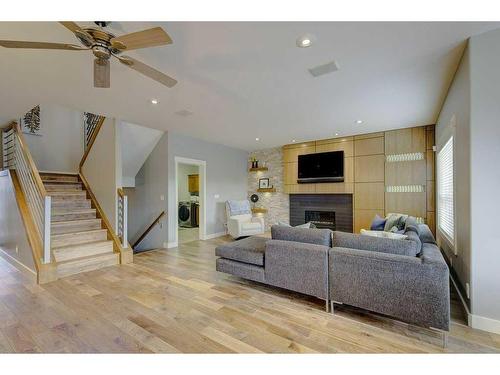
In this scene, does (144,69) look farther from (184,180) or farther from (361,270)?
(184,180)

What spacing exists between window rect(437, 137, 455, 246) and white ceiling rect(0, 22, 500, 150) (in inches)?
33.0

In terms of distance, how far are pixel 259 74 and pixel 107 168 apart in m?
3.58

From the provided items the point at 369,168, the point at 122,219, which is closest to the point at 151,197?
the point at 122,219

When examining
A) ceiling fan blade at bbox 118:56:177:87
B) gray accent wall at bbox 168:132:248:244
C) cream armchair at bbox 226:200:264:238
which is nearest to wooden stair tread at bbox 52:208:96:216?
gray accent wall at bbox 168:132:248:244

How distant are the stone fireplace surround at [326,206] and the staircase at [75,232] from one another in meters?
4.66

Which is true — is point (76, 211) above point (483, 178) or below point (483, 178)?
below

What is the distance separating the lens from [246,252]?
2.89 metres

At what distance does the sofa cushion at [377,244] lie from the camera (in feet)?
6.81

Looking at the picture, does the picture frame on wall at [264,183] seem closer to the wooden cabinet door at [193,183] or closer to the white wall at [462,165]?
the wooden cabinet door at [193,183]

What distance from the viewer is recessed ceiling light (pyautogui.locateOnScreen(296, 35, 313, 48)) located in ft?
6.55

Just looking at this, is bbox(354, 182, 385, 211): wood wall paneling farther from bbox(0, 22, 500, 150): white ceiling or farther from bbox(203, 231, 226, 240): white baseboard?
bbox(203, 231, 226, 240): white baseboard

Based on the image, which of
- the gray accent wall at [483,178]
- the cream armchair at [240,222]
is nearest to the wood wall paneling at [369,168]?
the cream armchair at [240,222]

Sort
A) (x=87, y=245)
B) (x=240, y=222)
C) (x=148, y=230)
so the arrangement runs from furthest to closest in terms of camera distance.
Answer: (x=240, y=222), (x=148, y=230), (x=87, y=245)

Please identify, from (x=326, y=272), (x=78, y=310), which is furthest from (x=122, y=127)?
(x=326, y=272)
